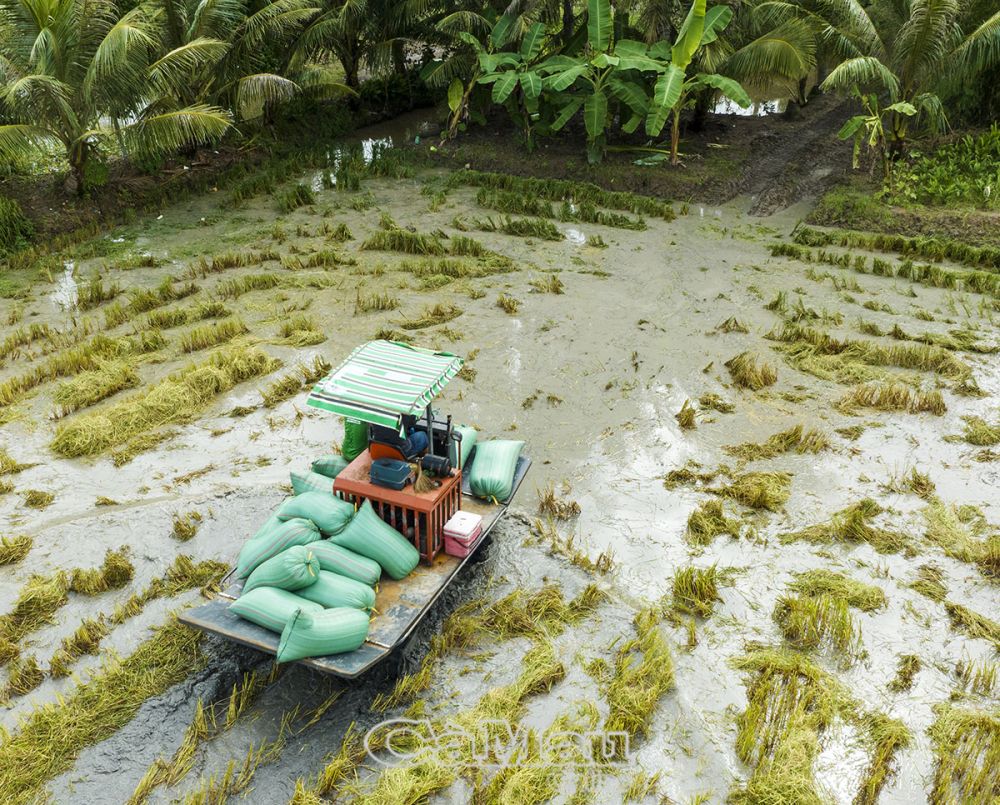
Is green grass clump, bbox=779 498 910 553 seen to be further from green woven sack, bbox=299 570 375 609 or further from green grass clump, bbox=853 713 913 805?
green woven sack, bbox=299 570 375 609

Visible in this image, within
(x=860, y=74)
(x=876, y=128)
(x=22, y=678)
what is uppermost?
(x=860, y=74)

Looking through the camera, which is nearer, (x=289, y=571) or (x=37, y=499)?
(x=289, y=571)

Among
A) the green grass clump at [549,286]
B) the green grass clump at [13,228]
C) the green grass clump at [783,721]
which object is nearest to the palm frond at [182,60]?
the green grass clump at [13,228]

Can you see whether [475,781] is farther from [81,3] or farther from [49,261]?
[81,3]

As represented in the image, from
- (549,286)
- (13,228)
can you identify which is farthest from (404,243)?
(13,228)

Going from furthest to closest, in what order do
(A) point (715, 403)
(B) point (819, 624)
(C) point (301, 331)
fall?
(C) point (301, 331) → (A) point (715, 403) → (B) point (819, 624)

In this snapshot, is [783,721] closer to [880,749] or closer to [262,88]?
[880,749]

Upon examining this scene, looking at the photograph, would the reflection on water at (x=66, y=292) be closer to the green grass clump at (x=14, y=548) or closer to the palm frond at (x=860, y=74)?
the green grass clump at (x=14, y=548)
